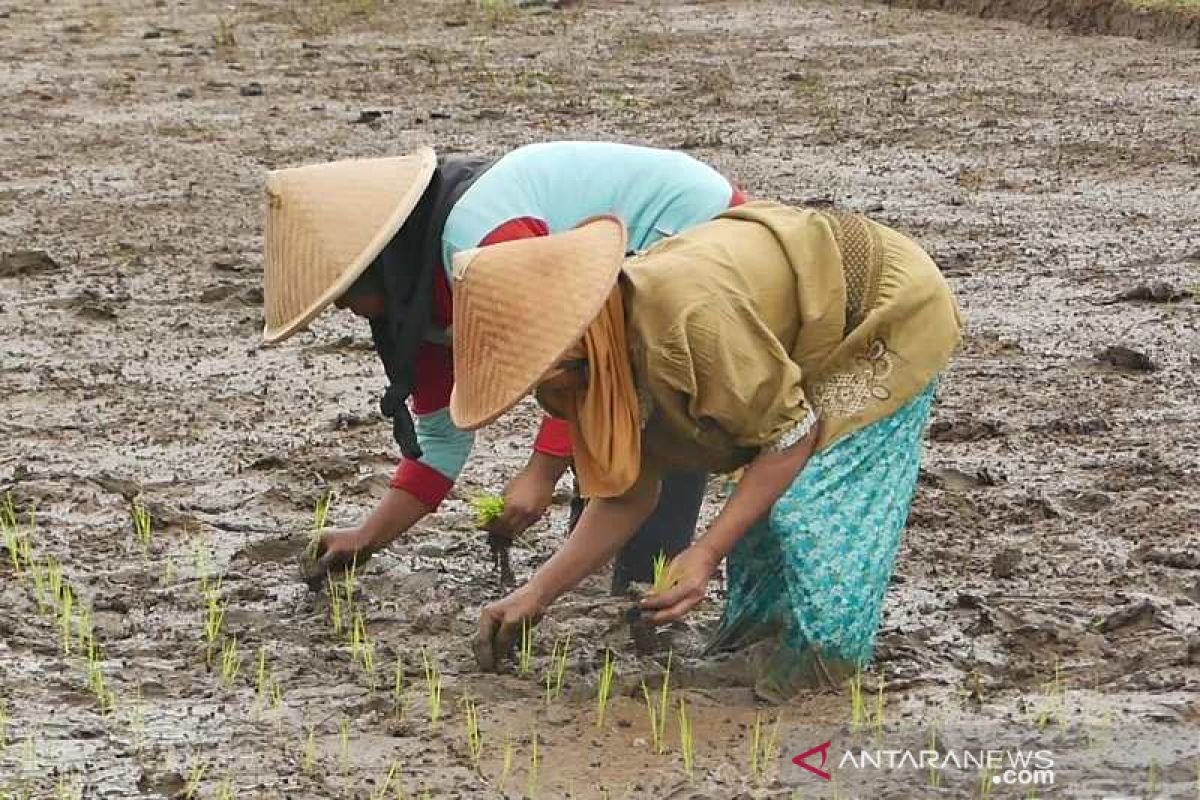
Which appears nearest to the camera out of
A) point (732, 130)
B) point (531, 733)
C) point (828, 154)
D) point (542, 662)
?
point (531, 733)

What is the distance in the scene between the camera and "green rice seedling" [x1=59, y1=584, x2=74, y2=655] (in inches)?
183

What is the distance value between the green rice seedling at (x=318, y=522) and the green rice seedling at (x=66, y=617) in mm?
527

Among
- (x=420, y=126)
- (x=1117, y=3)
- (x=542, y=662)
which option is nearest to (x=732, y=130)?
(x=420, y=126)

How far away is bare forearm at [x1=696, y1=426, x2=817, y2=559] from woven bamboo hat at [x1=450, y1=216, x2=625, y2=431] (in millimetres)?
476

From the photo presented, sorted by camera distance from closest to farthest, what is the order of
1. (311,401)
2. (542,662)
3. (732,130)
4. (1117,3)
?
1. (542,662)
2. (311,401)
3. (732,130)
4. (1117,3)

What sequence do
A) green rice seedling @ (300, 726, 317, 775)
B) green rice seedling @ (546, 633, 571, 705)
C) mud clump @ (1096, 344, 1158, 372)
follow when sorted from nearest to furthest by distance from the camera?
green rice seedling @ (300, 726, 317, 775) → green rice seedling @ (546, 633, 571, 705) → mud clump @ (1096, 344, 1158, 372)

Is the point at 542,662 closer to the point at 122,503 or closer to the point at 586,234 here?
the point at 586,234

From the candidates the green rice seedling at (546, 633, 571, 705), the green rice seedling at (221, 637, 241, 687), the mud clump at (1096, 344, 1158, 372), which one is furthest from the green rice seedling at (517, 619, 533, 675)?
the mud clump at (1096, 344, 1158, 372)

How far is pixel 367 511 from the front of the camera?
5555 mm

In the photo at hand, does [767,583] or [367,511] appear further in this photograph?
[367,511]

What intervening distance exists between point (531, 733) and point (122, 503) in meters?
1.92

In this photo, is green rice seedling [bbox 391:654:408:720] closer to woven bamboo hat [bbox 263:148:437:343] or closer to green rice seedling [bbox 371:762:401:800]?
green rice seedling [bbox 371:762:401:800]

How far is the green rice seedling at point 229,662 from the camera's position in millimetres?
4453

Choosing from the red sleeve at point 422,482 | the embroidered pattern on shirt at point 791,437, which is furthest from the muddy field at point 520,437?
the embroidered pattern on shirt at point 791,437
